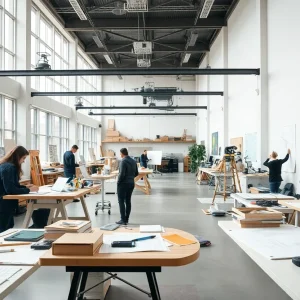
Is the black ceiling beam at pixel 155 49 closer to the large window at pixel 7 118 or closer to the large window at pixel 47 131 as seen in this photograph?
the large window at pixel 47 131

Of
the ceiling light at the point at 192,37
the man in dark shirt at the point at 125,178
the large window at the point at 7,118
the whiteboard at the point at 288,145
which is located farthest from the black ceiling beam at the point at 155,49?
the man in dark shirt at the point at 125,178

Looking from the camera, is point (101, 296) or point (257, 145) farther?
point (257, 145)

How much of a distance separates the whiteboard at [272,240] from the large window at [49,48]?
32.7ft

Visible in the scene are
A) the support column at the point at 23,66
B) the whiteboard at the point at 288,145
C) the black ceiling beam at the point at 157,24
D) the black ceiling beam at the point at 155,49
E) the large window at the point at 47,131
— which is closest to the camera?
the whiteboard at the point at 288,145

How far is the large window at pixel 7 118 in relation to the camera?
8523mm

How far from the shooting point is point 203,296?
120 inches

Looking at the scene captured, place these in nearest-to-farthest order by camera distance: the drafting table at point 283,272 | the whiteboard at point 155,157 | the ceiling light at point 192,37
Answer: the drafting table at point 283,272
the ceiling light at point 192,37
the whiteboard at point 155,157

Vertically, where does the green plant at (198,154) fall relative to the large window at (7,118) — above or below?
below

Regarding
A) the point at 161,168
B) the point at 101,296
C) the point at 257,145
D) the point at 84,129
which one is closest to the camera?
the point at 101,296

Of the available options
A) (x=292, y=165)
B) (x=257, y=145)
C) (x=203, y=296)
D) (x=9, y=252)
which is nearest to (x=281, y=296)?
(x=203, y=296)

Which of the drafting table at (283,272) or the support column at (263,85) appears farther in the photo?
the support column at (263,85)

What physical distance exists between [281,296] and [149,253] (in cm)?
200

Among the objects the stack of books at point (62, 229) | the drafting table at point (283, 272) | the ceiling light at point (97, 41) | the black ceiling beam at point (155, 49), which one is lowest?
the drafting table at point (283, 272)

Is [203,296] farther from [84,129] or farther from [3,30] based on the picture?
[84,129]
